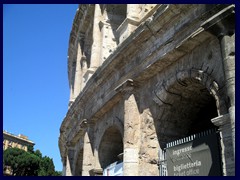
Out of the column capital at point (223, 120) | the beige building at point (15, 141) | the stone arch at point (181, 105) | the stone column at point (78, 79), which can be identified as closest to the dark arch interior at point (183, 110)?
the stone arch at point (181, 105)

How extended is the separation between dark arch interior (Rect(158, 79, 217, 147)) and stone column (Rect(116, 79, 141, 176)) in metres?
0.51

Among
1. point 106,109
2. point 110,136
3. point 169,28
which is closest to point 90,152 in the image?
point 110,136

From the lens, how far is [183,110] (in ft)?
24.1

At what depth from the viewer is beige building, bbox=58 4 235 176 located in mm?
5504

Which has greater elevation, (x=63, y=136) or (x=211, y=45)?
(x=211, y=45)

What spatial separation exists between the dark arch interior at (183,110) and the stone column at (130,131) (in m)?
0.51

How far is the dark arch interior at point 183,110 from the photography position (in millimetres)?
6965

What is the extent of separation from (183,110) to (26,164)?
2877 centimetres

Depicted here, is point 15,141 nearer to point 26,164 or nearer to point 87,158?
point 26,164

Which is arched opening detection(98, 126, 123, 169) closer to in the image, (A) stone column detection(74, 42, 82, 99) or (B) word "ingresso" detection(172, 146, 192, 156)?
(B) word "ingresso" detection(172, 146, 192, 156)

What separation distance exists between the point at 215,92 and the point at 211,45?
0.88m
